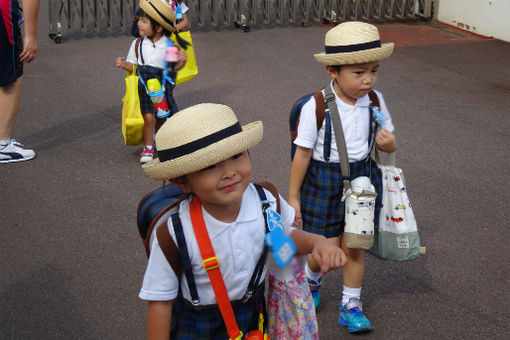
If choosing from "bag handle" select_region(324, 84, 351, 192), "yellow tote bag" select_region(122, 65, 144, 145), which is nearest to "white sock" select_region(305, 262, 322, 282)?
"bag handle" select_region(324, 84, 351, 192)

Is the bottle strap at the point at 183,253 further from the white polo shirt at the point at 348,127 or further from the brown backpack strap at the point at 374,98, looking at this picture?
the brown backpack strap at the point at 374,98

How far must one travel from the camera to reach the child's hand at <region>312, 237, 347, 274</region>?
238 cm

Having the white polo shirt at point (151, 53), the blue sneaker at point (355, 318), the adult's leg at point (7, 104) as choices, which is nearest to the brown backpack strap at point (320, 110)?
the blue sneaker at point (355, 318)

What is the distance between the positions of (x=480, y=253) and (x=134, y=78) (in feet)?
10.5

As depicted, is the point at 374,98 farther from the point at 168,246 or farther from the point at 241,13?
the point at 241,13

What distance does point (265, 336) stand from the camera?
273cm

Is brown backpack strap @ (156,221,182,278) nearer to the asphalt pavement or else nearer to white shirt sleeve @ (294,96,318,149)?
white shirt sleeve @ (294,96,318,149)

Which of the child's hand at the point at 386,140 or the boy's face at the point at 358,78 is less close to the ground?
the boy's face at the point at 358,78

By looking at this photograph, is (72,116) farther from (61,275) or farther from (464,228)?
(464,228)

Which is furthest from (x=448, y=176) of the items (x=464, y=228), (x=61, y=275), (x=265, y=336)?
(x=265, y=336)

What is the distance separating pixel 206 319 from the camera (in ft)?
8.75

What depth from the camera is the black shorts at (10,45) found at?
6406 mm

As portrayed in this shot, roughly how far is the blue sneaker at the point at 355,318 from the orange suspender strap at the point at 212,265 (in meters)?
1.64

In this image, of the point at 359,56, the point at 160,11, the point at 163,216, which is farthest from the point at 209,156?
the point at 160,11
